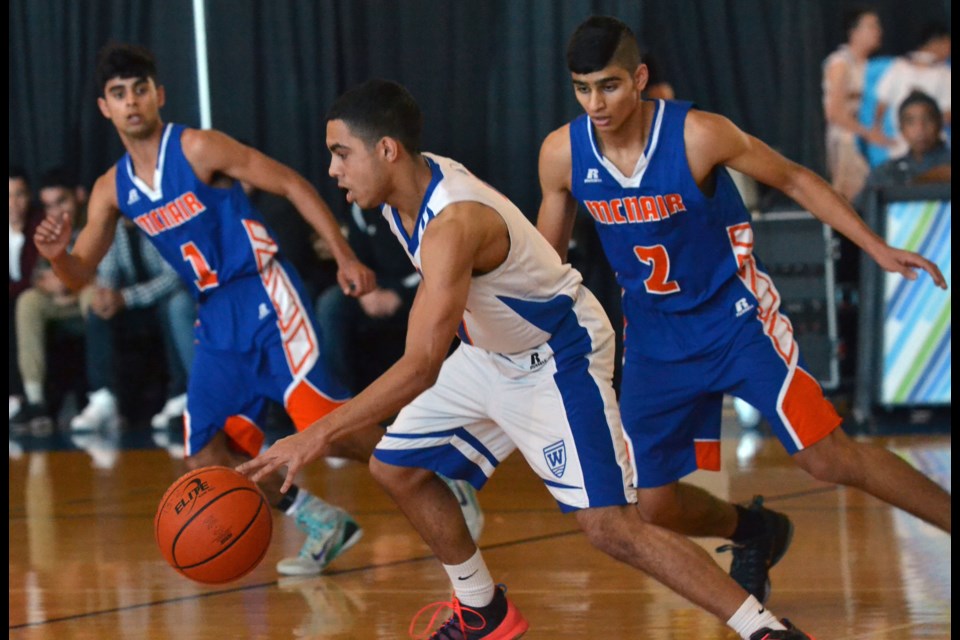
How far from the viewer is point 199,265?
4.99 meters

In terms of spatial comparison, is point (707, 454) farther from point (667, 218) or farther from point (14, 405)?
point (14, 405)

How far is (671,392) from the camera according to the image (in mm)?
4090

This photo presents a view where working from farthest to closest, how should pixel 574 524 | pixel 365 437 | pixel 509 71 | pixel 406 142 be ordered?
pixel 509 71
pixel 574 524
pixel 365 437
pixel 406 142

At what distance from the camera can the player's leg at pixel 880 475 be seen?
383 cm

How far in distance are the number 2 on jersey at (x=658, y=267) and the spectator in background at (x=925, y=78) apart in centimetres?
494

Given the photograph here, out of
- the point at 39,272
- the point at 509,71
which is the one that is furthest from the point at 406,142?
the point at 39,272

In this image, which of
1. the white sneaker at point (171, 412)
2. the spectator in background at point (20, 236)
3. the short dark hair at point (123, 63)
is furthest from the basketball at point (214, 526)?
the spectator in background at point (20, 236)

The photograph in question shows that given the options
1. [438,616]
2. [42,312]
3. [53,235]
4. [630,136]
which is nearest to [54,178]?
[42,312]

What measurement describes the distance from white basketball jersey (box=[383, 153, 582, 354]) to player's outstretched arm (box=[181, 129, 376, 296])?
1228 millimetres

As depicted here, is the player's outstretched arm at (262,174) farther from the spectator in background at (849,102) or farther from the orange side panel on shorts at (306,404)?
the spectator in background at (849,102)

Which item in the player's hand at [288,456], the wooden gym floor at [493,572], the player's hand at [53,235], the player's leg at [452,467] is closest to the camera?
the player's hand at [288,456]

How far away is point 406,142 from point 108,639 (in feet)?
5.29

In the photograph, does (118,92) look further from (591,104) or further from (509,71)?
(509,71)

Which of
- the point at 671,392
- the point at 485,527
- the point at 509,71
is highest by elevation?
the point at 509,71
